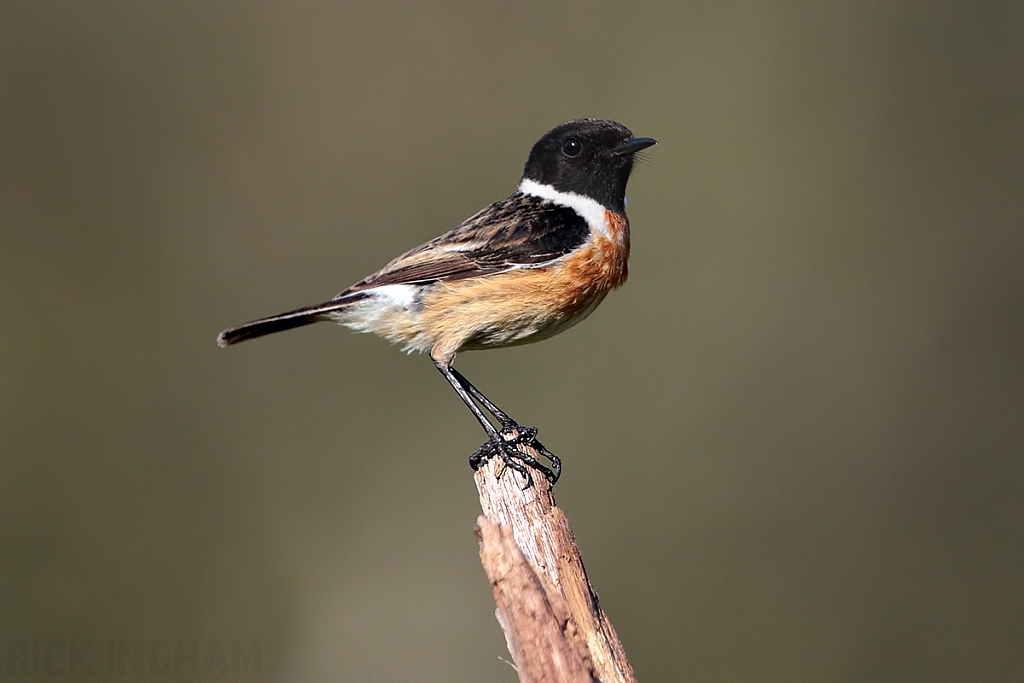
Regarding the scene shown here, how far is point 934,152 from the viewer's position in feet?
33.2

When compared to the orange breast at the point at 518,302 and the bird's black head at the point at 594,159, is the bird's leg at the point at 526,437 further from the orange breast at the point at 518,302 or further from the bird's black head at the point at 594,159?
the bird's black head at the point at 594,159

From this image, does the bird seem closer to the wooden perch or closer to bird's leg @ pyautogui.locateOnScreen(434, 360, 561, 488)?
bird's leg @ pyautogui.locateOnScreen(434, 360, 561, 488)

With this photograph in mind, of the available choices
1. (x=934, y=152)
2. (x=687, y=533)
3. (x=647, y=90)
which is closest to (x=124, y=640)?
(x=687, y=533)

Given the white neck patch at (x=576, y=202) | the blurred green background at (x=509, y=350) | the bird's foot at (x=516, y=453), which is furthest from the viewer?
the blurred green background at (x=509, y=350)

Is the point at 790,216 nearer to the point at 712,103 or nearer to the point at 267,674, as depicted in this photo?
the point at 712,103

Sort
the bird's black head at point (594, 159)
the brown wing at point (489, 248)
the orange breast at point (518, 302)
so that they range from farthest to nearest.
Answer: the bird's black head at point (594, 159) → the brown wing at point (489, 248) → the orange breast at point (518, 302)

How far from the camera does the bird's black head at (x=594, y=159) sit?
19.2ft

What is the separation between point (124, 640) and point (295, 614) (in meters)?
1.36

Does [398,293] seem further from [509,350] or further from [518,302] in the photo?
[509,350]

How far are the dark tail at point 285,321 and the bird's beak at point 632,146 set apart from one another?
172 centimetres

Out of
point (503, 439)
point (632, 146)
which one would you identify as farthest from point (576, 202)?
point (503, 439)

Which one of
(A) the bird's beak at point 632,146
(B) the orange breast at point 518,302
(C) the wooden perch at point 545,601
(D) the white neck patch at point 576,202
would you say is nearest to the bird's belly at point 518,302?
(B) the orange breast at point 518,302

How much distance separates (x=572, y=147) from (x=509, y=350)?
337 centimetres

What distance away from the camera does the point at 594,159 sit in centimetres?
588
